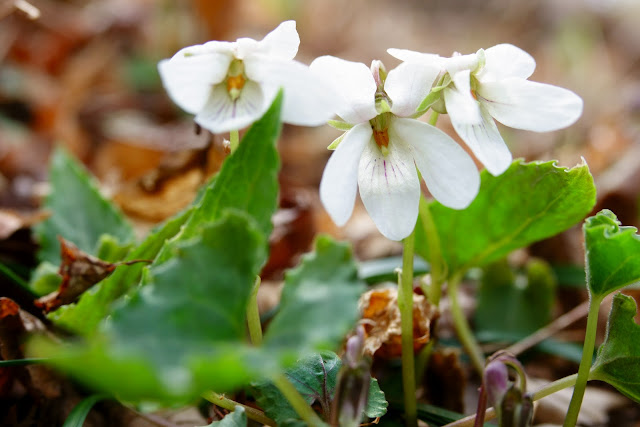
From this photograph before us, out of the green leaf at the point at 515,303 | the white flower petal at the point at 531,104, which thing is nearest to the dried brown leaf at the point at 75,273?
the white flower petal at the point at 531,104

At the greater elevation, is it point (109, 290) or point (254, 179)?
point (254, 179)

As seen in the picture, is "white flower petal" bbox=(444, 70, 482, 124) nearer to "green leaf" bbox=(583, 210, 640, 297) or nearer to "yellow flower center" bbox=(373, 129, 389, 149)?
"yellow flower center" bbox=(373, 129, 389, 149)

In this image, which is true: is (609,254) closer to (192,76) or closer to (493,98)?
(493,98)

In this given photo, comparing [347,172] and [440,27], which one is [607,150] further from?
[440,27]

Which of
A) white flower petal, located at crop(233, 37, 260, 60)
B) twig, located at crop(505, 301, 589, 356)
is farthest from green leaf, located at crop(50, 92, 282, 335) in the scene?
twig, located at crop(505, 301, 589, 356)

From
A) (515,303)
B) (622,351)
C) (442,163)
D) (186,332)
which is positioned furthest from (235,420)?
(515,303)

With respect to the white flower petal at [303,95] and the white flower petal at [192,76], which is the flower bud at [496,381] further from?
the white flower petal at [192,76]
